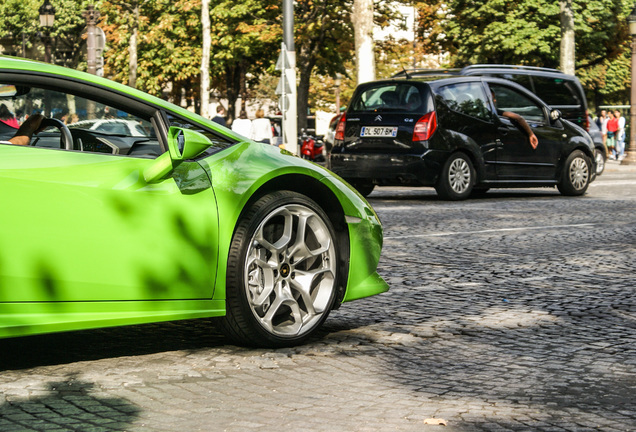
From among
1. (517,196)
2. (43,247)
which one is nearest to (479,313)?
(43,247)

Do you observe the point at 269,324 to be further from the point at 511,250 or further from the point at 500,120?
the point at 500,120

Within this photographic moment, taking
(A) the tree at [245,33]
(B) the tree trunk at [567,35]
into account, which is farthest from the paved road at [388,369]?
(A) the tree at [245,33]

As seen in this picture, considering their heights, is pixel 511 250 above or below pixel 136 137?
below

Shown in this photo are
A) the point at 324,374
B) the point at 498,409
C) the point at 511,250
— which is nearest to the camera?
the point at 498,409

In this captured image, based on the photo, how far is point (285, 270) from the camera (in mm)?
4965

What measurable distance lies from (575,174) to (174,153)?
1242 centimetres

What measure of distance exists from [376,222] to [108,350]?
150cm

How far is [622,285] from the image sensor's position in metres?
7.21

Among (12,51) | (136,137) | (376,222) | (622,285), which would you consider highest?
(12,51)

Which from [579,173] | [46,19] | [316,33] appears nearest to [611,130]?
[316,33]

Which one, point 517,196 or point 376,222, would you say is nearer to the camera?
point 376,222

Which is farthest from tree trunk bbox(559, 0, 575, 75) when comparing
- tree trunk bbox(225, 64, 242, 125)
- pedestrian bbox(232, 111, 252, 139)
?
tree trunk bbox(225, 64, 242, 125)

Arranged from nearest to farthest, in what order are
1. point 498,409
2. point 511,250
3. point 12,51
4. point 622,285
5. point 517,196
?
point 498,409, point 622,285, point 511,250, point 517,196, point 12,51

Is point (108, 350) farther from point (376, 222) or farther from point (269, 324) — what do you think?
point (376, 222)
